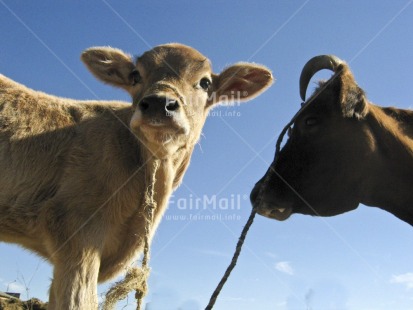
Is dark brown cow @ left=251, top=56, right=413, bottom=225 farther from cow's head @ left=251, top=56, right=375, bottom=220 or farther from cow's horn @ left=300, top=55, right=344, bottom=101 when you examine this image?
cow's horn @ left=300, top=55, right=344, bottom=101

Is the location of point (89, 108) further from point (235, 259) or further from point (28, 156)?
point (235, 259)

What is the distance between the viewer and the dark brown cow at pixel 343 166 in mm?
6098

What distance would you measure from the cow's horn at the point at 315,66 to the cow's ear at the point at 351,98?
33 centimetres

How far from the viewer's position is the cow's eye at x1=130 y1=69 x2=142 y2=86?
7500 millimetres

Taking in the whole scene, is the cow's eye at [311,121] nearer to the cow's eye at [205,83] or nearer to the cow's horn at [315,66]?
the cow's horn at [315,66]

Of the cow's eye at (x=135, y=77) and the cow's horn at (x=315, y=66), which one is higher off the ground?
the cow's eye at (x=135, y=77)

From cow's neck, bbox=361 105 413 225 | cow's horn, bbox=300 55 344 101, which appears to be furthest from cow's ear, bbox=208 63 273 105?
cow's neck, bbox=361 105 413 225

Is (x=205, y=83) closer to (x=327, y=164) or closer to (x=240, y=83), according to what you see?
(x=240, y=83)

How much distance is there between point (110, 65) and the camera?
312 inches

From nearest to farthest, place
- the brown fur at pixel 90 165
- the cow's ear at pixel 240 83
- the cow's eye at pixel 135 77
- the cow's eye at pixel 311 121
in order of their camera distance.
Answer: the brown fur at pixel 90 165
the cow's eye at pixel 311 121
the cow's eye at pixel 135 77
the cow's ear at pixel 240 83

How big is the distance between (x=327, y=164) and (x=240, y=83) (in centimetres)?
268

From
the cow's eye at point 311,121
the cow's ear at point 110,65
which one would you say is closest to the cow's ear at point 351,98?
the cow's eye at point 311,121

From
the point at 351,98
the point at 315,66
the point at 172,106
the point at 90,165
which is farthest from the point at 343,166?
the point at 90,165

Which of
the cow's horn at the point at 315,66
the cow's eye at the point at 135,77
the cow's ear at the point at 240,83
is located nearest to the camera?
the cow's horn at the point at 315,66
